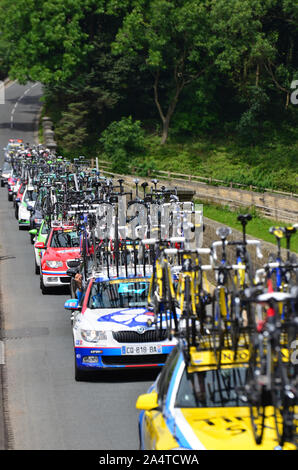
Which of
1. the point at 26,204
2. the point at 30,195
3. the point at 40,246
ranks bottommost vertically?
the point at 26,204

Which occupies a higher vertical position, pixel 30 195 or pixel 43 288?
pixel 30 195

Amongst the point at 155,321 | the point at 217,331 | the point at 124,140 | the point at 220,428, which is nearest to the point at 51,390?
the point at 155,321

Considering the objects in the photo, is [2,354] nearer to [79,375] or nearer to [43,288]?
[79,375]

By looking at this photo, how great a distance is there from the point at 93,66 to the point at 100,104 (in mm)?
3865

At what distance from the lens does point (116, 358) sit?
1327cm

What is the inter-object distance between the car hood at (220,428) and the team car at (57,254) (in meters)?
13.1

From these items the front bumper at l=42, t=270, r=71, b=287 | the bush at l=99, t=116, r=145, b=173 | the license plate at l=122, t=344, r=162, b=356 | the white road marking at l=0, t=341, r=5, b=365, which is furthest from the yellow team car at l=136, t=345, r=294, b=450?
the bush at l=99, t=116, r=145, b=173

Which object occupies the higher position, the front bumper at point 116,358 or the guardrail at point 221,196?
the front bumper at point 116,358

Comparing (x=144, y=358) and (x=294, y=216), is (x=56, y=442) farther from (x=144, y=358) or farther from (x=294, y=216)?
(x=294, y=216)

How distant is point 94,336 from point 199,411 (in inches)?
208

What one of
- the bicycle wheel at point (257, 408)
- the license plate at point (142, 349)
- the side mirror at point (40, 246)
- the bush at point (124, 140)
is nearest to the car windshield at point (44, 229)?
the side mirror at point (40, 246)

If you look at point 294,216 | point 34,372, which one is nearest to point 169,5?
point 294,216

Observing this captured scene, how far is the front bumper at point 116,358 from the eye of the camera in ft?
43.3

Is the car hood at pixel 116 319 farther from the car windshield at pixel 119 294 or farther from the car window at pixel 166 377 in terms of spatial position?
the car window at pixel 166 377
